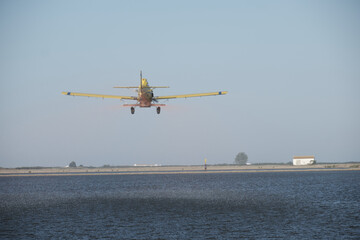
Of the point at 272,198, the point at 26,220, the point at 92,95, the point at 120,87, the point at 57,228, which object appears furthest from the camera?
the point at 92,95

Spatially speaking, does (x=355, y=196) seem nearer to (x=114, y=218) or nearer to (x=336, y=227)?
(x=336, y=227)

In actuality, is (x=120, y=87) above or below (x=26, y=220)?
above

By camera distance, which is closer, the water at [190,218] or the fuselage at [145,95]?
the water at [190,218]

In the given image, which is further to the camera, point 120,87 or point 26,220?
point 120,87

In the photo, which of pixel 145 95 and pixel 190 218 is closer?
pixel 190 218

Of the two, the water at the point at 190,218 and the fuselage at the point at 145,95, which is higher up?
the fuselage at the point at 145,95

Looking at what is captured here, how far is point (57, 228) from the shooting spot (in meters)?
63.8

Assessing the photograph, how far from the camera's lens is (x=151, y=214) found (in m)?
77.4

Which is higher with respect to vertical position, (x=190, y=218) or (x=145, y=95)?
(x=145, y=95)

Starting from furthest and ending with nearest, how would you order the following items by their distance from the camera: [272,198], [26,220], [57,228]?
[272,198] → [26,220] → [57,228]

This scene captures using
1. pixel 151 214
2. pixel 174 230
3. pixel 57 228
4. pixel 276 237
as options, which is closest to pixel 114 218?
pixel 151 214

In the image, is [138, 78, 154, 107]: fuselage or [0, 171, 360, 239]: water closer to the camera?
[0, 171, 360, 239]: water

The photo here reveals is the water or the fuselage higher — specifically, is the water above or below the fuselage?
below

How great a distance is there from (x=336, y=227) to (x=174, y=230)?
2068 cm
